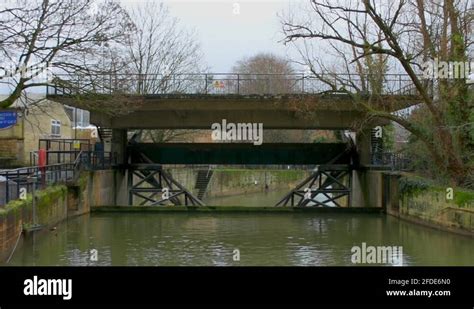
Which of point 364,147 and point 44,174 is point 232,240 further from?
point 364,147

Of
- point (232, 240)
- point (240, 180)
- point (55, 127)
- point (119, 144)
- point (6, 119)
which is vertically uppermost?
point (55, 127)

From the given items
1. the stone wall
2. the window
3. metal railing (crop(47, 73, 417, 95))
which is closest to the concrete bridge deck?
metal railing (crop(47, 73, 417, 95))

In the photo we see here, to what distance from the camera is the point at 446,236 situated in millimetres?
22828

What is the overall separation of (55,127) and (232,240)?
3461cm

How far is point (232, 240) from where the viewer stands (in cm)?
2217

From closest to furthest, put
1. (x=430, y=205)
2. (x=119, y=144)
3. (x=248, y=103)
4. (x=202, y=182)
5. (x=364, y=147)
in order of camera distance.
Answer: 1. (x=430, y=205)
2. (x=248, y=103)
3. (x=364, y=147)
4. (x=119, y=144)
5. (x=202, y=182)

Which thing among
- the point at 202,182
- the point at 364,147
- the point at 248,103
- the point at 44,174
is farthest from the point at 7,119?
the point at 202,182

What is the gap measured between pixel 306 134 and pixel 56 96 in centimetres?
4596

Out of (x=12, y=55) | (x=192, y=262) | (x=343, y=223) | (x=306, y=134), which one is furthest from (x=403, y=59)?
(x=306, y=134)

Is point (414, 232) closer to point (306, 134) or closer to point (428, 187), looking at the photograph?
point (428, 187)

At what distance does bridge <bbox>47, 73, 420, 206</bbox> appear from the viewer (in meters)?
29.7

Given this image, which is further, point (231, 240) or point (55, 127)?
point (55, 127)

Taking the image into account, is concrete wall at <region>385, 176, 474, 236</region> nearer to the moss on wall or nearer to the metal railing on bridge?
the moss on wall

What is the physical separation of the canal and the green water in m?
0.03
